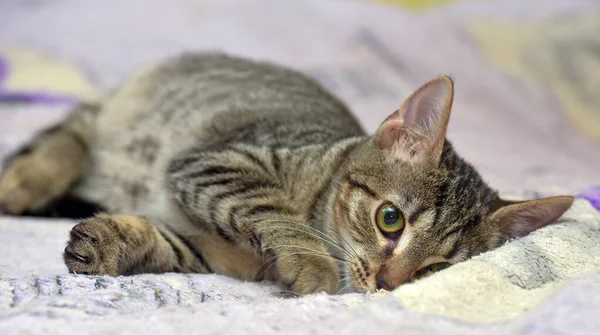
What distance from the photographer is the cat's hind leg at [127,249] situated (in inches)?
51.6

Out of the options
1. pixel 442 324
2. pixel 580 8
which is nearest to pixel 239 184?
pixel 442 324

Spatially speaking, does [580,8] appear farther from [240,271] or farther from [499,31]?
[240,271]

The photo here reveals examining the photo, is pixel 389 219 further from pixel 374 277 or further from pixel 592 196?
pixel 592 196

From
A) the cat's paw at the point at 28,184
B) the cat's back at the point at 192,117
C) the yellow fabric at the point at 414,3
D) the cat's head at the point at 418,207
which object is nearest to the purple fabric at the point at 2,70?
the cat's back at the point at 192,117

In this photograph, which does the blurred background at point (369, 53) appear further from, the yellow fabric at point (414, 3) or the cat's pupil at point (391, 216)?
the cat's pupil at point (391, 216)

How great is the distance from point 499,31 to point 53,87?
8.84 feet

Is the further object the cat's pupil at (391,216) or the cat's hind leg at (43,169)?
the cat's hind leg at (43,169)

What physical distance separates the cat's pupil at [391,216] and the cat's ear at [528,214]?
0.24 m

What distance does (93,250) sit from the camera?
1313 millimetres

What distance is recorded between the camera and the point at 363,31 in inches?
153

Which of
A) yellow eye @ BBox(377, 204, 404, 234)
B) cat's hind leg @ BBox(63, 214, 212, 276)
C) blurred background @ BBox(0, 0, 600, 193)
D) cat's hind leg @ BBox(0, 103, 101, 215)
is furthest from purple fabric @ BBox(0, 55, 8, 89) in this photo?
yellow eye @ BBox(377, 204, 404, 234)

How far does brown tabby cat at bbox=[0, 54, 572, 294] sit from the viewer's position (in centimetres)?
137

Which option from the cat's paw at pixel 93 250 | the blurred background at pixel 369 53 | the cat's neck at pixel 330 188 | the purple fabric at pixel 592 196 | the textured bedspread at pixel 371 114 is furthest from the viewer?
the blurred background at pixel 369 53

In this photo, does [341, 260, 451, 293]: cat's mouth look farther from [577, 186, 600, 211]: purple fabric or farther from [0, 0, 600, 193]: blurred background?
[0, 0, 600, 193]: blurred background
